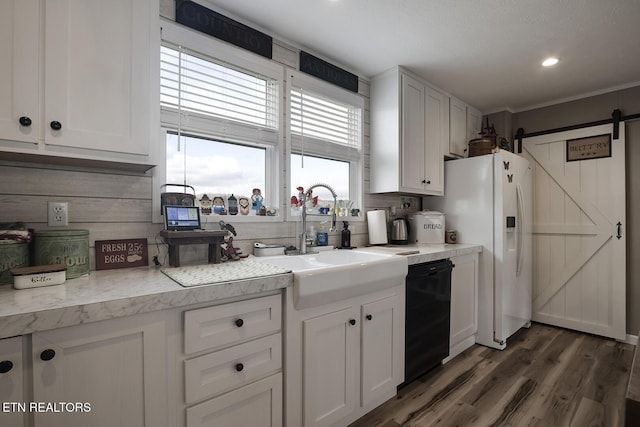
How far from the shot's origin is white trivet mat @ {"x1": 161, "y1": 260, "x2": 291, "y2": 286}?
121cm

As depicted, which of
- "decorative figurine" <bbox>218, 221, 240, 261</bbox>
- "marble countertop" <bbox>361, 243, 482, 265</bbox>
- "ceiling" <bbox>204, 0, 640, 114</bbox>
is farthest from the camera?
"marble countertop" <bbox>361, 243, 482, 265</bbox>

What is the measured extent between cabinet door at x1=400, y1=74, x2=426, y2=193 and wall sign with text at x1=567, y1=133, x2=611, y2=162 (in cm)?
176

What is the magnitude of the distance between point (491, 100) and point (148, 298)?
145 inches

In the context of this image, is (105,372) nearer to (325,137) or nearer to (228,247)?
(228,247)

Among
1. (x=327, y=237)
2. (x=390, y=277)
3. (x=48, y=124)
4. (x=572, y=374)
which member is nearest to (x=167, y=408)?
(x=48, y=124)

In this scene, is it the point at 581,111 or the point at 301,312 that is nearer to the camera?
the point at 301,312

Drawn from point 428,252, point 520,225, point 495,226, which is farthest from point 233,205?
point 520,225

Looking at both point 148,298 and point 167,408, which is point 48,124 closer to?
point 148,298

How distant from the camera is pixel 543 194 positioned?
340 cm

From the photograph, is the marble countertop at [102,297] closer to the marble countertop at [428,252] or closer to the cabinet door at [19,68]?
the cabinet door at [19,68]

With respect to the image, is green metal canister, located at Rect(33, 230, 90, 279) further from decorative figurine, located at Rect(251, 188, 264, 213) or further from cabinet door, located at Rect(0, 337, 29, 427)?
decorative figurine, located at Rect(251, 188, 264, 213)

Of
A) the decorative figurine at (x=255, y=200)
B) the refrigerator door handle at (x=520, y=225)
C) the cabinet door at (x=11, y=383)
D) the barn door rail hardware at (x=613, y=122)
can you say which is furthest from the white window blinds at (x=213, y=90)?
the barn door rail hardware at (x=613, y=122)

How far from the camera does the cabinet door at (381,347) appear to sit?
174 cm

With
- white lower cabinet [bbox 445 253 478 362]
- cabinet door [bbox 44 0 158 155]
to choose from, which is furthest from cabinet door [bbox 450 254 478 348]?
cabinet door [bbox 44 0 158 155]
